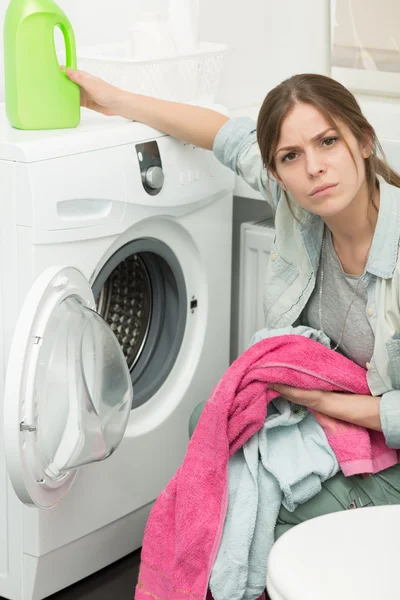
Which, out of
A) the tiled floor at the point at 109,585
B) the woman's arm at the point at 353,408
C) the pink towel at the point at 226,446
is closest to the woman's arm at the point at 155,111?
the pink towel at the point at 226,446

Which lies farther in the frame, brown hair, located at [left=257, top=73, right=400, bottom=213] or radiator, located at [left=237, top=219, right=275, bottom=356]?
radiator, located at [left=237, top=219, right=275, bottom=356]

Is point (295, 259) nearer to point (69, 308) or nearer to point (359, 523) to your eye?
point (69, 308)

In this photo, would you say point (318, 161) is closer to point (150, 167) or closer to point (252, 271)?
point (150, 167)

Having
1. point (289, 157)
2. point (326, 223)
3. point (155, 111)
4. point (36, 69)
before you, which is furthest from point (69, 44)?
point (326, 223)

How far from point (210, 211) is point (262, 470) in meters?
0.62

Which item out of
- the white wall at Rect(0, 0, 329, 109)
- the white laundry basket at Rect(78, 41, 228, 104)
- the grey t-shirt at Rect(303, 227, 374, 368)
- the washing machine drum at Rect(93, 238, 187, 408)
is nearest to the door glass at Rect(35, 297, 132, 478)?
the washing machine drum at Rect(93, 238, 187, 408)

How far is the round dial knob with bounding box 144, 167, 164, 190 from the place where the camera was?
5.77 ft

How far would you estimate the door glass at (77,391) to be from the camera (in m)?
1.46

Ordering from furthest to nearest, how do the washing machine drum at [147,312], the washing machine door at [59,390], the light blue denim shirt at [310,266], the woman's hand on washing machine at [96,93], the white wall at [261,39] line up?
the white wall at [261,39]
the washing machine drum at [147,312]
the woman's hand on washing machine at [96,93]
the light blue denim shirt at [310,266]
the washing machine door at [59,390]

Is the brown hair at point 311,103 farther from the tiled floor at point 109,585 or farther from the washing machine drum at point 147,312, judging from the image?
→ the tiled floor at point 109,585

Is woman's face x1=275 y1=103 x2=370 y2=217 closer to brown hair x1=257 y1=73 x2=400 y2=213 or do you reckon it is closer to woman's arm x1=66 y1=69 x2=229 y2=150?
brown hair x1=257 y1=73 x2=400 y2=213

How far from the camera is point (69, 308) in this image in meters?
1.51

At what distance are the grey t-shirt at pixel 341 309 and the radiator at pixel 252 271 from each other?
14.5 inches

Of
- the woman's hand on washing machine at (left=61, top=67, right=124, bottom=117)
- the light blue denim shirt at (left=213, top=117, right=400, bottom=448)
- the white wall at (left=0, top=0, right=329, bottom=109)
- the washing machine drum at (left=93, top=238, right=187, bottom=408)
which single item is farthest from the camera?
the white wall at (left=0, top=0, right=329, bottom=109)
